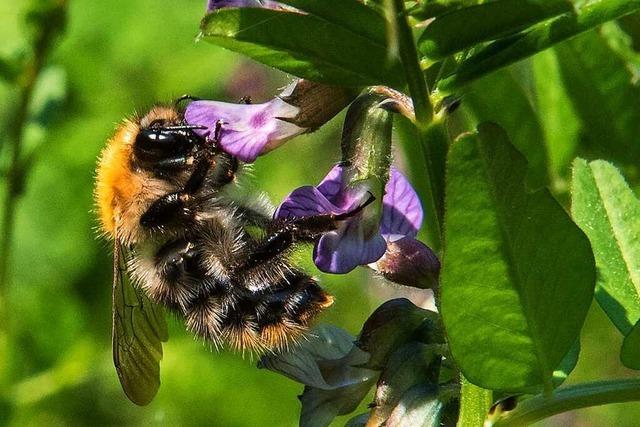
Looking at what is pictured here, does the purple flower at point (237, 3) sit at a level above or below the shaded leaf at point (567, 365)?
above

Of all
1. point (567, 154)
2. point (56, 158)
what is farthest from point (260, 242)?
point (56, 158)

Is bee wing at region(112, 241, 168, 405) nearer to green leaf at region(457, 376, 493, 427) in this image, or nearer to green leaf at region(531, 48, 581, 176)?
green leaf at region(457, 376, 493, 427)

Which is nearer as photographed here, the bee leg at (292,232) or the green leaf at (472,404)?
the green leaf at (472,404)

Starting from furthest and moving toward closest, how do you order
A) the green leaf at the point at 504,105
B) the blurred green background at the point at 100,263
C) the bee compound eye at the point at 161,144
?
the blurred green background at the point at 100,263, the green leaf at the point at 504,105, the bee compound eye at the point at 161,144

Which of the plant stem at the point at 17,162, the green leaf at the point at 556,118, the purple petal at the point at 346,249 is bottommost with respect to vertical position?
the plant stem at the point at 17,162

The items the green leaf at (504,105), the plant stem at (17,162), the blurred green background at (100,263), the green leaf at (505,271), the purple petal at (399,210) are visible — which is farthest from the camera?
the blurred green background at (100,263)

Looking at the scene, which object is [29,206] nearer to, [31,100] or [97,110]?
[97,110]

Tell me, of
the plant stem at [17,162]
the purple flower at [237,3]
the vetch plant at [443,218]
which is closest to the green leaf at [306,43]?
the vetch plant at [443,218]

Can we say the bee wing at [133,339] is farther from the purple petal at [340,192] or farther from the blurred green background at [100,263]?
the blurred green background at [100,263]
